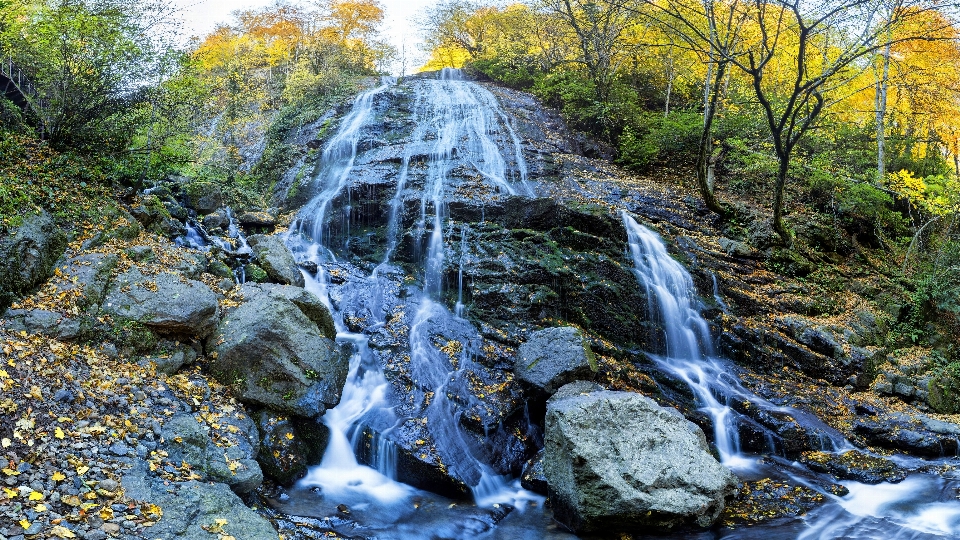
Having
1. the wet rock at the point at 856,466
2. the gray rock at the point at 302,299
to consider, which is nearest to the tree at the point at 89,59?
the gray rock at the point at 302,299

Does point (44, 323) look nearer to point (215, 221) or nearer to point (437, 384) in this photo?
point (437, 384)

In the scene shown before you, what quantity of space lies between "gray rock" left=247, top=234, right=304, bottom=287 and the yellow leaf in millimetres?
6170

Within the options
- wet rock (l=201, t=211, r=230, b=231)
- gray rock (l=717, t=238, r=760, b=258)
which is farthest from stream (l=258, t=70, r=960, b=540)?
gray rock (l=717, t=238, r=760, b=258)

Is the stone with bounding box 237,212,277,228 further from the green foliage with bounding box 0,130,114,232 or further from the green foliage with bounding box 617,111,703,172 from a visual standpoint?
the green foliage with bounding box 617,111,703,172

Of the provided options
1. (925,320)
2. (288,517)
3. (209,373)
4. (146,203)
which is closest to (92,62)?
(146,203)

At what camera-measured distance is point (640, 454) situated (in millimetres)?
5883

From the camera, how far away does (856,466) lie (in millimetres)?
7250

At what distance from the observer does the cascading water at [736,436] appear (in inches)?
235

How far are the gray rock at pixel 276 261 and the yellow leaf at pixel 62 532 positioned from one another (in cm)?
617

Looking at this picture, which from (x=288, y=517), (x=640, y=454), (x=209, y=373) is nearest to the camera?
(x=288, y=517)

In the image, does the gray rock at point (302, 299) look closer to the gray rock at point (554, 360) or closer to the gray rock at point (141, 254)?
the gray rock at point (141, 254)

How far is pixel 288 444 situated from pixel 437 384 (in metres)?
2.39

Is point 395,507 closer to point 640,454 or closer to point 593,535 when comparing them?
point 593,535

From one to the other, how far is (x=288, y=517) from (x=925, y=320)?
44.2 ft
